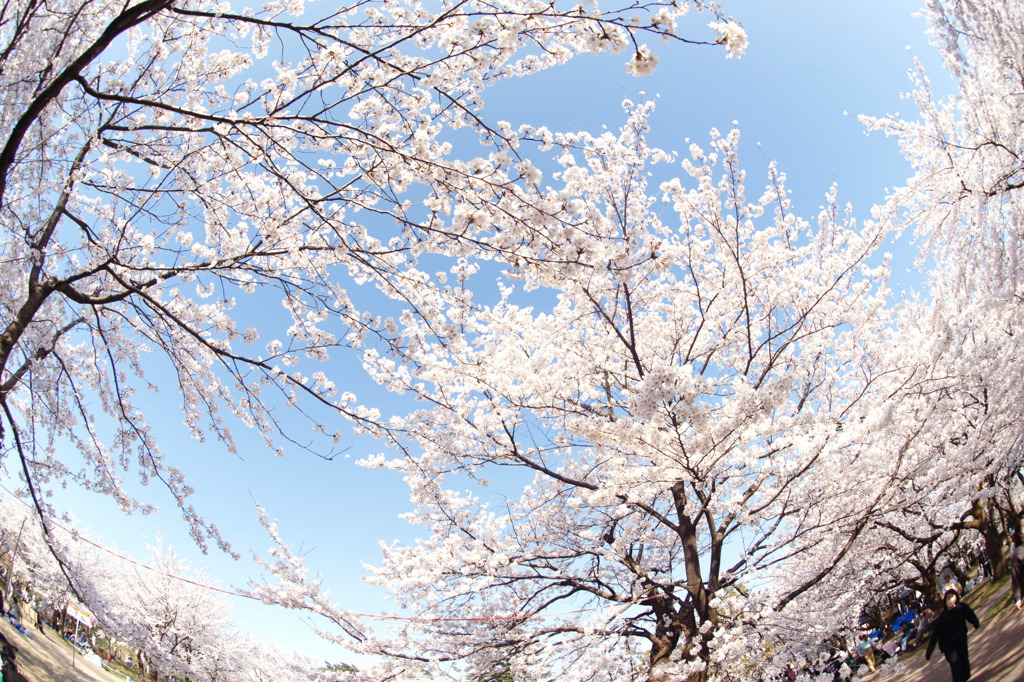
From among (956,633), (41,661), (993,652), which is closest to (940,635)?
(956,633)

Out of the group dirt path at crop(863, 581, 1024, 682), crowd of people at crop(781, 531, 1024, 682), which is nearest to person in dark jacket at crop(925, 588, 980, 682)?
crowd of people at crop(781, 531, 1024, 682)

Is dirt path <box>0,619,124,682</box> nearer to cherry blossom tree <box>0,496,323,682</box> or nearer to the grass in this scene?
cherry blossom tree <box>0,496,323,682</box>

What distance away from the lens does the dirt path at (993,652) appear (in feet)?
17.5

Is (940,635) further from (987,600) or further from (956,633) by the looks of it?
(987,600)

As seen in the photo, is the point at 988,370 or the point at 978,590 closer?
the point at 988,370

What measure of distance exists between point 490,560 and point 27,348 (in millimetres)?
5130

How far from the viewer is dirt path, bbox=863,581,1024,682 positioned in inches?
210

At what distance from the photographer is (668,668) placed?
187 inches

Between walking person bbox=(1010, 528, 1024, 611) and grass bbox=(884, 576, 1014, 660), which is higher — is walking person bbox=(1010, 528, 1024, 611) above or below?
above

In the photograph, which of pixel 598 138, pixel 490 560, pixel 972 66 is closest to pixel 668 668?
pixel 490 560

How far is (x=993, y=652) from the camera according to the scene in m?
6.48

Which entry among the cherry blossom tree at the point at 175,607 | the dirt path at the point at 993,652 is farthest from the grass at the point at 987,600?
the cherry blossom tree at the point at 175,607

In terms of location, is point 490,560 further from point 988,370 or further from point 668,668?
point 988,370

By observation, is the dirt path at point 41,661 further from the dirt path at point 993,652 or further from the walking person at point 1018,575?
the walking person at point 1018,575
